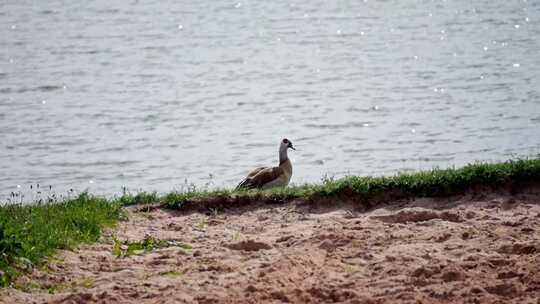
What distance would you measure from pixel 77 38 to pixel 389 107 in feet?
42.6

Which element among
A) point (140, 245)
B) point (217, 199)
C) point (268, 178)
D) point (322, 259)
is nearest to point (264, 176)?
point (268, 178)

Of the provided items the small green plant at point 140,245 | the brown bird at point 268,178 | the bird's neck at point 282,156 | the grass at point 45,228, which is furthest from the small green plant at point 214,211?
the bird's neck at point 282,156

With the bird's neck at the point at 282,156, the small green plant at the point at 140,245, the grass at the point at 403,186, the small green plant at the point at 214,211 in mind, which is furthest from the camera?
the bird's neck at the point at 282,156

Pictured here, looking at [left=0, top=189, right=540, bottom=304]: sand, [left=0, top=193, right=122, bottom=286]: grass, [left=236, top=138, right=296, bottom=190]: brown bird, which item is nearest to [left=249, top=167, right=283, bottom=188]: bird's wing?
[left=236, top=138, right=296, bottom=190]: brown bird

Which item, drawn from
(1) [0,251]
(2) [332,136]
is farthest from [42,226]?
(2) [332,136]

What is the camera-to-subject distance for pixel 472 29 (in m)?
34.3

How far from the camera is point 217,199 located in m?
13.3

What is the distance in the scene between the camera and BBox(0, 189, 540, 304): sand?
9.73 m

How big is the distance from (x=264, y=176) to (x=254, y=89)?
12976 mm

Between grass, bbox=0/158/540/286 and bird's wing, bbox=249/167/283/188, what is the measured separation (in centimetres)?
120

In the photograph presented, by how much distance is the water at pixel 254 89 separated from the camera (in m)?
20.9

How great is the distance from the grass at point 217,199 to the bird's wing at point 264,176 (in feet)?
3.95

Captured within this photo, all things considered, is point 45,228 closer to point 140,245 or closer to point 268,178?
point 140,245

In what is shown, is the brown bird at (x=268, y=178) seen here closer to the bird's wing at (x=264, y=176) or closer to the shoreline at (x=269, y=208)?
the bird's wing at (x=264, y=176)
